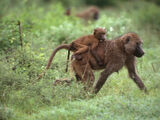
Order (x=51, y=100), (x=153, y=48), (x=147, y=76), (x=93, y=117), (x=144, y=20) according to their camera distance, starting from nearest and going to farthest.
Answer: (x=93, y=117) → (x=51, y=100) → (x=147, y=76) → (x=153, y=48) → (x=144, y=20)

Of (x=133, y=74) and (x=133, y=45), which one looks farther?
(x=133, y=74)

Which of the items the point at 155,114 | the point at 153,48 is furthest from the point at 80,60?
the point at 153,48

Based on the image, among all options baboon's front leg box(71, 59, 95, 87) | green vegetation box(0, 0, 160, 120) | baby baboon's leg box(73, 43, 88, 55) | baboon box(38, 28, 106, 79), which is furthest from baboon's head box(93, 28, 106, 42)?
green vegetation box(0, 0, 160, 120)

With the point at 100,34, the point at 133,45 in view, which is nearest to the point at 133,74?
the point at 133,45

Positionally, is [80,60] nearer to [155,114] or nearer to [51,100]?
[51,100]

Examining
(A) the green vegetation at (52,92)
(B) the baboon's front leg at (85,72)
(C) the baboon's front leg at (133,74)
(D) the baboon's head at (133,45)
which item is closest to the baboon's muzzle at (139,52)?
(D) the baboon's head at (133,45)

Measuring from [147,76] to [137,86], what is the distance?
337mm

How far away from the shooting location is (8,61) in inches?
274

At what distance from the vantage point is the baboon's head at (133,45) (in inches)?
263

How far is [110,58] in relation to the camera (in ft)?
21.9

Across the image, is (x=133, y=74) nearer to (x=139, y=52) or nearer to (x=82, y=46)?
(x=139, y=52)

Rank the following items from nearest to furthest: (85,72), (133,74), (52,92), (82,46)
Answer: (52,92) < (85,72) < (82,46) < (133,74)

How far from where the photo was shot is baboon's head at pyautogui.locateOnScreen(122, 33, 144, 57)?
6.69 m

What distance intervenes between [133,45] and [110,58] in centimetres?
50
